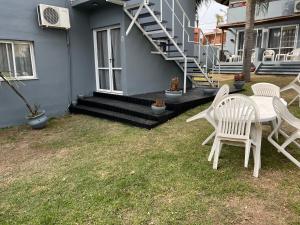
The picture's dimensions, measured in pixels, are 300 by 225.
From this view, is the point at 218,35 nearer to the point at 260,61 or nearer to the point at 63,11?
the point at 260,61

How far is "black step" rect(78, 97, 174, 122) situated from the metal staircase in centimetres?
199

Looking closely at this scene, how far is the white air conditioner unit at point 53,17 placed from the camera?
6832 millimetres

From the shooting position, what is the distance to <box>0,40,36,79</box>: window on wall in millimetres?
6586

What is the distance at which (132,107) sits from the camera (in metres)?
6.96

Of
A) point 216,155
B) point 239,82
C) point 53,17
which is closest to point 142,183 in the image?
point 216,155

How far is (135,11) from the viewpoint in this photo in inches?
296

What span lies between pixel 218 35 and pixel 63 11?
22.0m

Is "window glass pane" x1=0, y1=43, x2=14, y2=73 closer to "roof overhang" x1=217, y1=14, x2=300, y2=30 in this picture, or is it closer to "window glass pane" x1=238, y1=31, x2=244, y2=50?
"roof overhang" x1=217, y1=14, x2=300, y2=30

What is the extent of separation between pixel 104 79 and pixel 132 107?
7.30 feet

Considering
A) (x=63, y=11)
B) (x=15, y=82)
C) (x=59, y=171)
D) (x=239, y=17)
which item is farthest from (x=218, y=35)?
(x=59, y=171)

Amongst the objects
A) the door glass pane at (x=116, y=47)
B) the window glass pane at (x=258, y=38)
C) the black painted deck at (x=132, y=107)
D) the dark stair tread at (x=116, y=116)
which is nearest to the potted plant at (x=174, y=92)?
the black painted deck at (x=132, y=107)

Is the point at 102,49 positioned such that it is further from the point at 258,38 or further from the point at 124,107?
the point at 258,38

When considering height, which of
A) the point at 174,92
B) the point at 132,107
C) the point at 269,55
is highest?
the point at 269,55

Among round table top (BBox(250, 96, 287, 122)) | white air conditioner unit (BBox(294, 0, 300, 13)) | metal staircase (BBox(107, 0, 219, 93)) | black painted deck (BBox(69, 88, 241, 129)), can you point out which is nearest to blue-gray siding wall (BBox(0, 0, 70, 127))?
black painted deck (BBox(69, 88, 241, 129))
